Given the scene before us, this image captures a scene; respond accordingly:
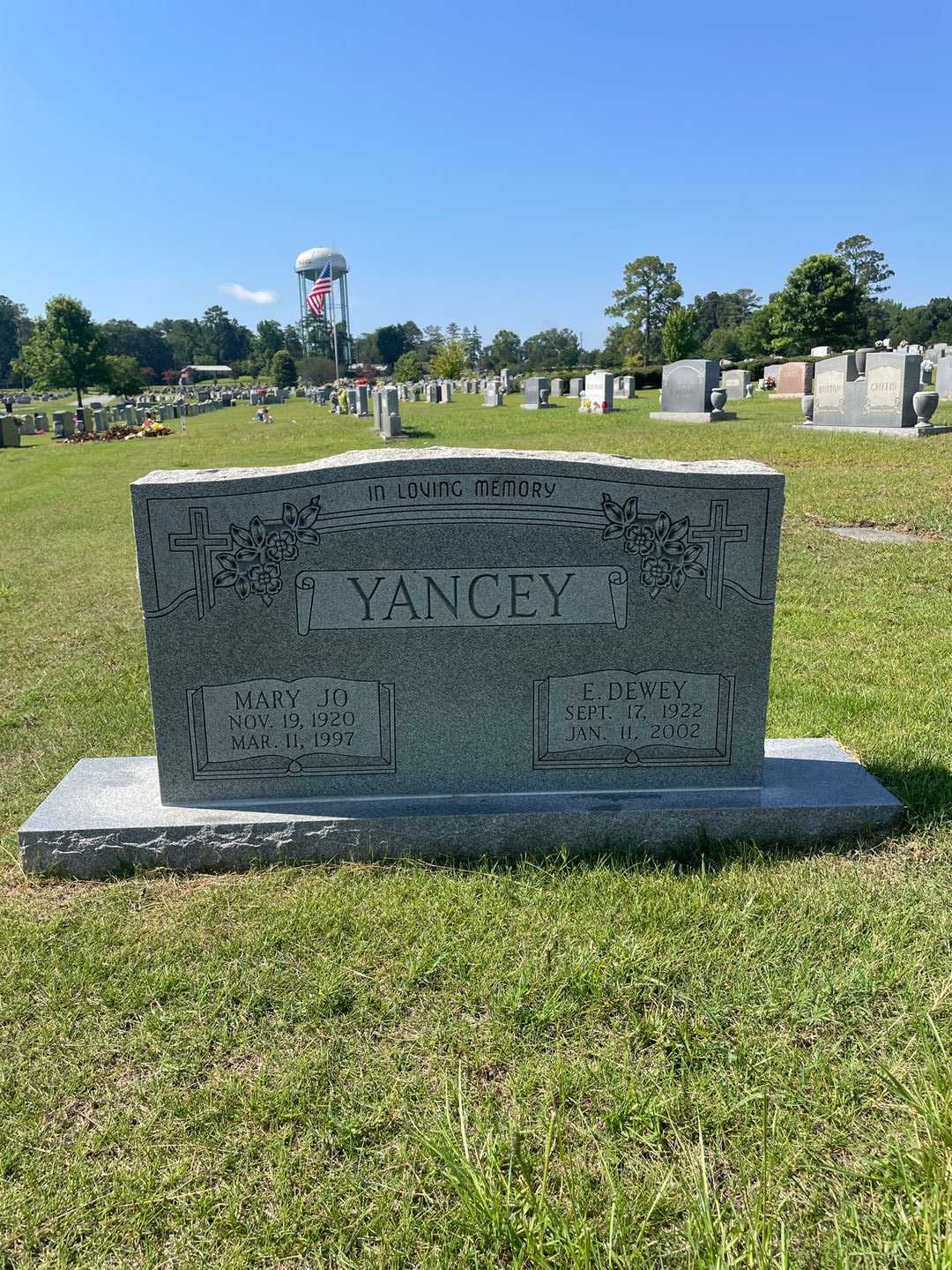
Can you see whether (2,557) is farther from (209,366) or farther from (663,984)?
(209,366)

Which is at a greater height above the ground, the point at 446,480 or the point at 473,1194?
the point at 446,480

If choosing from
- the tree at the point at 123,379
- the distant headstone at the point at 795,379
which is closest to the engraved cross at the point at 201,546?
the distant headstone at the point at 795,379

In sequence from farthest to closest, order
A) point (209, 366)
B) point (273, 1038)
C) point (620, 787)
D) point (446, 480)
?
point (209, 366) < point (620, 787) < point (446, 480) < point (273, 1038)

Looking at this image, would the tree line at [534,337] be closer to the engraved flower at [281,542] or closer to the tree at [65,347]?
the tree at [65,347]

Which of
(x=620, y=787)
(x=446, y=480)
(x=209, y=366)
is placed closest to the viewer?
(x=446, y=480)

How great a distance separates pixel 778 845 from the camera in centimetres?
355

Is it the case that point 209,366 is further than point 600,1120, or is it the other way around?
point 209,366

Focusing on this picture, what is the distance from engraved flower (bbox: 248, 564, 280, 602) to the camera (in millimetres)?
3492

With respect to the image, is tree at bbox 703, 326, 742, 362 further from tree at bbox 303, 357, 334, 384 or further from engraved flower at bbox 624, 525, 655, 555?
engraved flower at bbox 624, 525, 655, 555

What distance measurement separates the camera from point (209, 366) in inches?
4700

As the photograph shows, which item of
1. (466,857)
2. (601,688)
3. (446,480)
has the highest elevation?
(446,480)

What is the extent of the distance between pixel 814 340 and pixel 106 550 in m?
57.0

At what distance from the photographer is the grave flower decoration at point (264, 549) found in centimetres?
347

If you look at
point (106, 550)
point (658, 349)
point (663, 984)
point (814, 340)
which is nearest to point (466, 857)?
point (663, 984)
